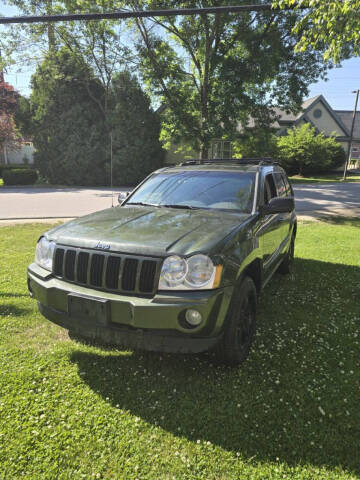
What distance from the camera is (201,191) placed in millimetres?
3832

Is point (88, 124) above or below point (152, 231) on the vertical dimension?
above

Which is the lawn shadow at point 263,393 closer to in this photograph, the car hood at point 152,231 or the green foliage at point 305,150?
the car hood at point 152,231

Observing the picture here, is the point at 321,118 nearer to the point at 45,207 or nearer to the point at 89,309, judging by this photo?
the point at 45,207

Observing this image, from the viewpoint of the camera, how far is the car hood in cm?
255

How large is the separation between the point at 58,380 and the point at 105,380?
404 mm

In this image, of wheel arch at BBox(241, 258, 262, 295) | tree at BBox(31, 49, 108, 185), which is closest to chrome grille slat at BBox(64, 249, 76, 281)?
wheel arch at BBox(241, 258, 262, 295)

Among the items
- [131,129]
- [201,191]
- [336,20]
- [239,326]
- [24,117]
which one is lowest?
[239,326]

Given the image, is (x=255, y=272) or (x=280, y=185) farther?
(x=280, y=185)

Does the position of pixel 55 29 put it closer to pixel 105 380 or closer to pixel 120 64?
pixel 120 64

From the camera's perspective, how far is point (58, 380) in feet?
9.32

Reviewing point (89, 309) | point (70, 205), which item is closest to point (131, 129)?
point (70, 205)

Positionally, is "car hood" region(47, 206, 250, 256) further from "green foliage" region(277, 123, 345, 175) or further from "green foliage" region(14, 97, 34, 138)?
"green foliage" region(277, 123, 345, 175)

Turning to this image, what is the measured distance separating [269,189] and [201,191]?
94cm

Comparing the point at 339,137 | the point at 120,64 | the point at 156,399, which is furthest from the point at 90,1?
the point at 339,137
